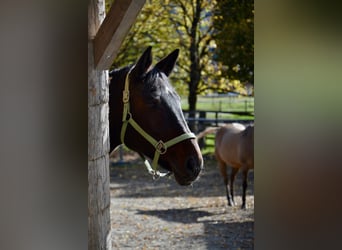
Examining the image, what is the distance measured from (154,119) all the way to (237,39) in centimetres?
661

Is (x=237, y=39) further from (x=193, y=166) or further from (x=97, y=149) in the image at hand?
(x=97, y=149)

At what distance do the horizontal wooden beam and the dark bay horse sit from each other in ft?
2.43

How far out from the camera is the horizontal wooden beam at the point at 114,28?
1829mm

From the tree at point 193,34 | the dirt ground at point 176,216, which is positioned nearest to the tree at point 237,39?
the tree at point 193,34

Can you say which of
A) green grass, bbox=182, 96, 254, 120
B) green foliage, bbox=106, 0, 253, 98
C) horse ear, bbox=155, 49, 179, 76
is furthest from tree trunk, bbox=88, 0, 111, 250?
green grass, bbox=182, 96, 254, 120

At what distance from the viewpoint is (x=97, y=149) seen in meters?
2.09

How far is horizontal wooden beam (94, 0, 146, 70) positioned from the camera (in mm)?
1829

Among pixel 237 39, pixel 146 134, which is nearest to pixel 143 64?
pixel 146 134
